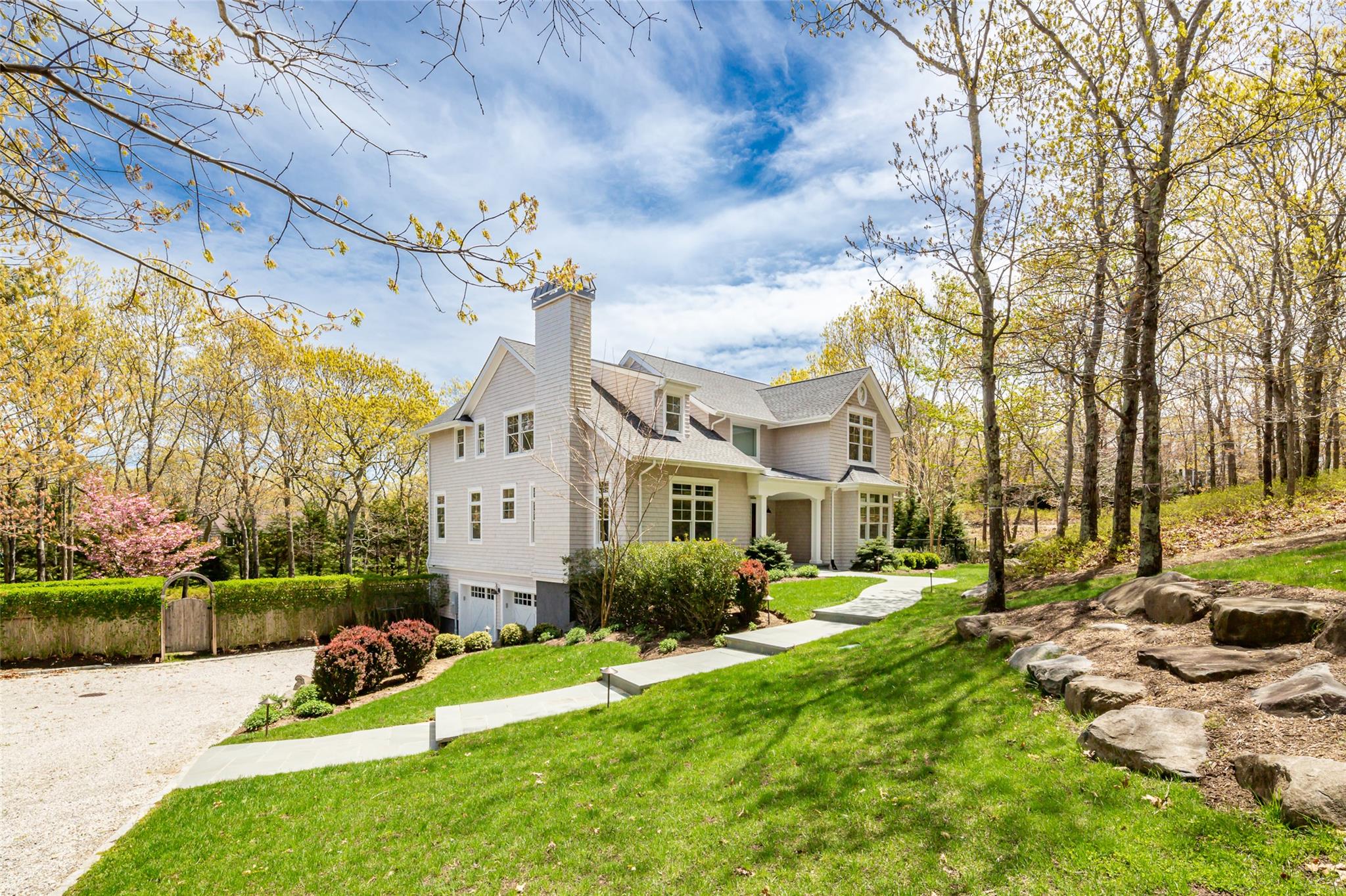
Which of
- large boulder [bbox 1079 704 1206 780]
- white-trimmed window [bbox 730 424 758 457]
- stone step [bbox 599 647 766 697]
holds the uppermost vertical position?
white-trimmed window [bbox 730 424 758 457]

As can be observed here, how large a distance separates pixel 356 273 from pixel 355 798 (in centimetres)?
475

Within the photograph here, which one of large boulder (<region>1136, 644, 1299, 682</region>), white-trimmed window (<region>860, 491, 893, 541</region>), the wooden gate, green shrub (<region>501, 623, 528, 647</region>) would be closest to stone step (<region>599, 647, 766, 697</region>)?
green shrub (<region>501, 623, 528, 647</region>)

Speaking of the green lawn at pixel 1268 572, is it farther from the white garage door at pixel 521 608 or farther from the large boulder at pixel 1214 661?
the white garage door at pixel 521 608

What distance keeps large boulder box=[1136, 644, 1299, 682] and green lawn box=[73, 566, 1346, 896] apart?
96 centimetres

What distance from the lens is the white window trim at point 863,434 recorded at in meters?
22.1

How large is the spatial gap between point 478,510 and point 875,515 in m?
13.8

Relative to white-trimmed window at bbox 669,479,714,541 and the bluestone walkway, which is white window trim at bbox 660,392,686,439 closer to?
white-trimmed window at bbox 669,479,714,541

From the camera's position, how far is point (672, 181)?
7.58 meters

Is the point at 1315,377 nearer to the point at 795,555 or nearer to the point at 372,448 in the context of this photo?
the point at 795,555

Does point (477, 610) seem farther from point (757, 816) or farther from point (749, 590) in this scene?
point (757, 816)

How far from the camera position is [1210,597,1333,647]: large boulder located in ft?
16.5

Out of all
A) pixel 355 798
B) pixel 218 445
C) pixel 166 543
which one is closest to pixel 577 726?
pixel 355 798

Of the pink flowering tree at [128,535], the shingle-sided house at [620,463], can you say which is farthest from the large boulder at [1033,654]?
the pink flowering tree at [128,535]

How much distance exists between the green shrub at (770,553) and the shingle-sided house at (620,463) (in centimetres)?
59
